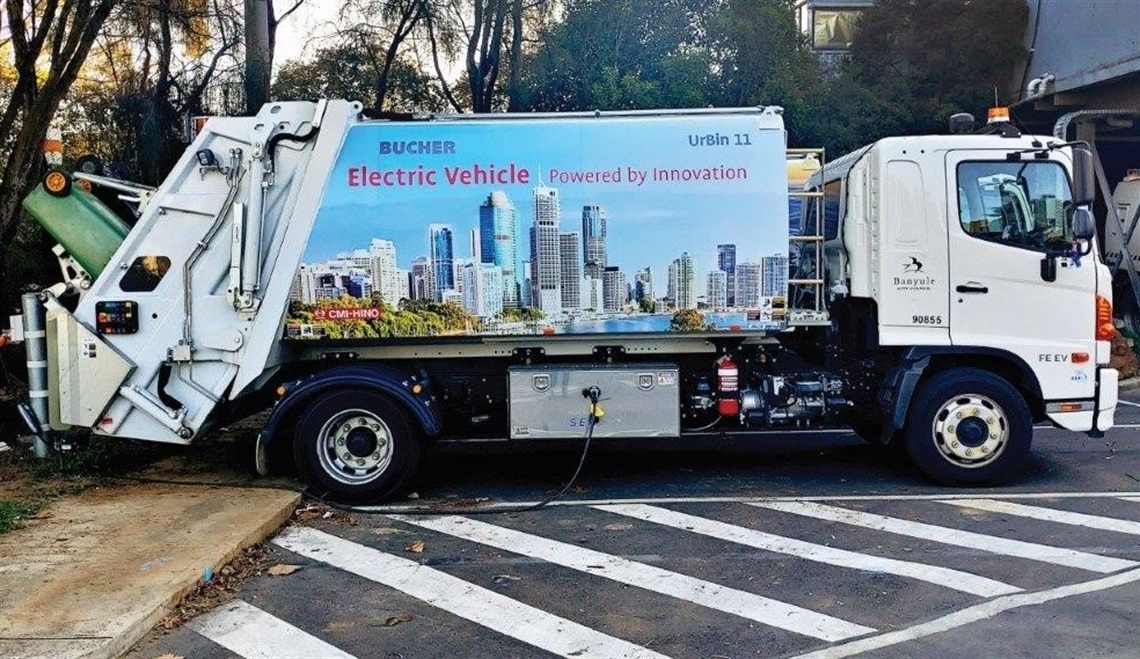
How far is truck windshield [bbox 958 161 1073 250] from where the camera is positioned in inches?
308

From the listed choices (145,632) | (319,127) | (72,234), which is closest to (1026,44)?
(319,127)

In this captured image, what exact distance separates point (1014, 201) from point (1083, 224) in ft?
1.76

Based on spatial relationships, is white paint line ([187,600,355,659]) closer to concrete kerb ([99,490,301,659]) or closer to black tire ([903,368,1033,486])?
concrete kerb ([99,490,301,659])

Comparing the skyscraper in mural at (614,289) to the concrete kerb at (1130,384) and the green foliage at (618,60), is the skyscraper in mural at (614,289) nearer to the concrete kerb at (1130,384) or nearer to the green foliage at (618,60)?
the green foliage at (618,60)

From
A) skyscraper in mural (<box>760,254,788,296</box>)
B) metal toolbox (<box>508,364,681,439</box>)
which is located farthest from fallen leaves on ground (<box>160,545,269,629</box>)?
skyscraper in mural (<box>760,254,788,296</box>)

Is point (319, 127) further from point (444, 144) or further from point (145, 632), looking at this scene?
point (145, 632)

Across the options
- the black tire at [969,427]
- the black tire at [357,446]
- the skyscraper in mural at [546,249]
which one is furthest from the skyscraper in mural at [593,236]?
the black tire at [969,427]

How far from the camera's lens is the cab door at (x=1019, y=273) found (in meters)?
7.80

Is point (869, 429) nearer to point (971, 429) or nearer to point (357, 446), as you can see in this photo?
point (971, 429)

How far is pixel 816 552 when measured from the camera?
6.49m

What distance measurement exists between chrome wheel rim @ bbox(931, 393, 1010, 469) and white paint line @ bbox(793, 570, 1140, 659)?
1.96 m

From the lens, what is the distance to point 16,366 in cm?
1115

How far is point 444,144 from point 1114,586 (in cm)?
523

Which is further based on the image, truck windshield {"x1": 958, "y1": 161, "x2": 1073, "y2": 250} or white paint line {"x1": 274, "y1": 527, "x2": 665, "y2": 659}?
truck windshield {"x1": 958, "y1": 161, "x2": 1073, "y2": 250}
